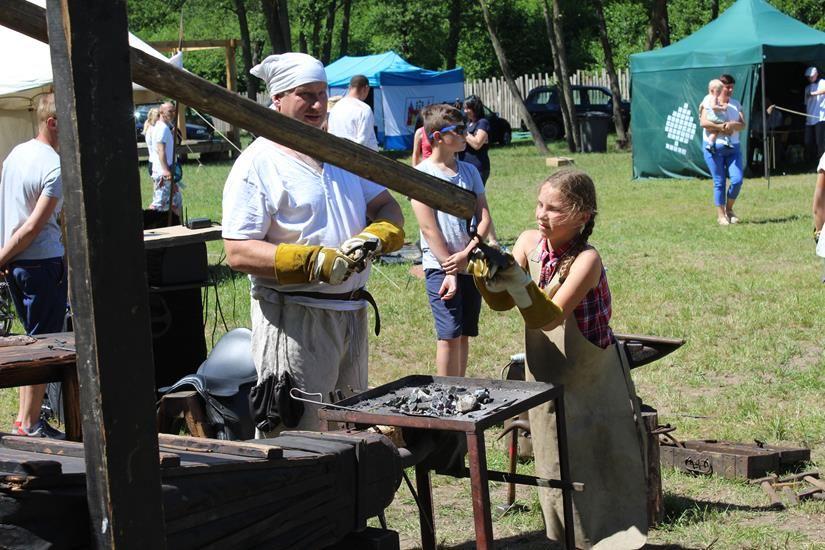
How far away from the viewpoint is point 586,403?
3.88 metres

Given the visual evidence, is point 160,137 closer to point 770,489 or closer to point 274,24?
point 770,489

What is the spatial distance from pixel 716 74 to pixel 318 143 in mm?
16205

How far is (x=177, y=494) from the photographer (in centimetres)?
210

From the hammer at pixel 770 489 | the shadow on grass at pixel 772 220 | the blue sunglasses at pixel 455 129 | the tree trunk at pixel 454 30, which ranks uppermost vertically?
the tree trunk at pixel 454 30

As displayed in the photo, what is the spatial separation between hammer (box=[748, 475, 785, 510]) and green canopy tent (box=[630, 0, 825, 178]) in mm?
13250

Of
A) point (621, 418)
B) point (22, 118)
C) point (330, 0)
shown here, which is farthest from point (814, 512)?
point (330, 0)

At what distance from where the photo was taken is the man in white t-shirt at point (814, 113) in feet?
58.3

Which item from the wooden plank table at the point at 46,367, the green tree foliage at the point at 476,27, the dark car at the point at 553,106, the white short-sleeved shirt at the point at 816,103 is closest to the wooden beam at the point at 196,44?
the wooden plank table at the point at 46,367

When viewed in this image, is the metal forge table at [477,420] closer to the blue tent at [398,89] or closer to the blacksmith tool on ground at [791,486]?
the blacksmith tool on ground at [791,486]

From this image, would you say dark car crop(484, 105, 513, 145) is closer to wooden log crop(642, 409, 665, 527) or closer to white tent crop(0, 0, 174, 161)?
white tent crop(0, 0, 174, 161)

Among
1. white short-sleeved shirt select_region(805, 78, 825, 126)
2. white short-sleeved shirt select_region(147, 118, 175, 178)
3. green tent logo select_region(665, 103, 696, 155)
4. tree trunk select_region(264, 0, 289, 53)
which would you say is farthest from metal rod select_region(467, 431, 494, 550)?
tree trunk select_region(264, 0, 289, 53)

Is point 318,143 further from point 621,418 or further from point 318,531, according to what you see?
point 621,418

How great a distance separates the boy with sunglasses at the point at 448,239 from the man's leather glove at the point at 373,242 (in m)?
1.49

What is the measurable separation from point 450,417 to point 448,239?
228 centimetres
